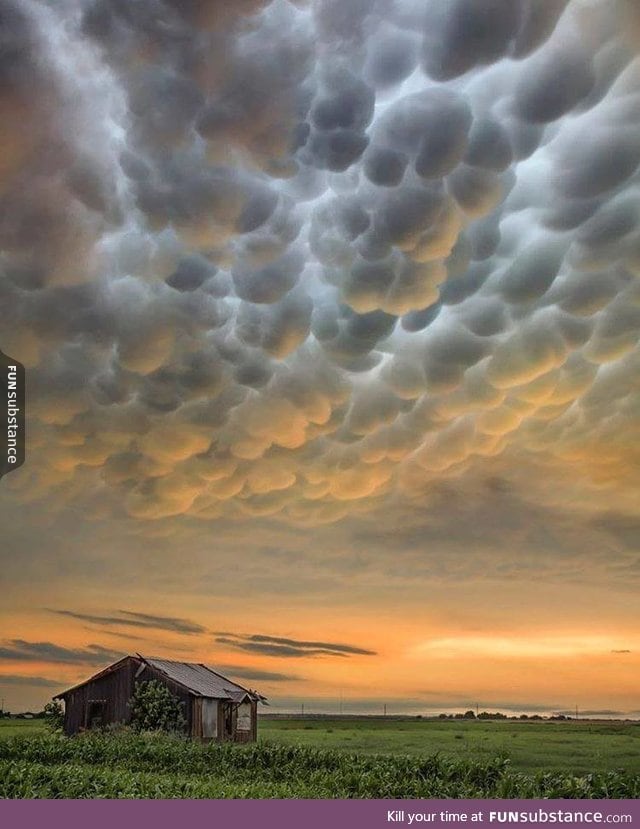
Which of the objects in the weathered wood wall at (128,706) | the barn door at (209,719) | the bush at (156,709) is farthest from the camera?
the barn door at (209,719)

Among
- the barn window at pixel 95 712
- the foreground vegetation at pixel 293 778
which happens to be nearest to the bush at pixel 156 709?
the barn window at pixel 95 712


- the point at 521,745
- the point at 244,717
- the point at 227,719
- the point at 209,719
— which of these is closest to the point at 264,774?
the point at 209,719

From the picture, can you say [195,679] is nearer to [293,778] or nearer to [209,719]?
[209,719]

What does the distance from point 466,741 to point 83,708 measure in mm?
25777

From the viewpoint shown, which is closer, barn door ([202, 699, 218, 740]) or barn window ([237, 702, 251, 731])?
barn door ([202, 699, 218, 740])

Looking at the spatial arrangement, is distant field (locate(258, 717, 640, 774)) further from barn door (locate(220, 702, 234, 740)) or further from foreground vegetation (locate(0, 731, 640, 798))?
foreground vegetation (locate(0, 731, 640, 798))

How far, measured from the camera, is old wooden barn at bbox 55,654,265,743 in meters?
39.6

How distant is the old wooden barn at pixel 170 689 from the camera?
3962 cm

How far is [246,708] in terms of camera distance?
147 ft

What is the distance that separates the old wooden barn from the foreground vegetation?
1094cm

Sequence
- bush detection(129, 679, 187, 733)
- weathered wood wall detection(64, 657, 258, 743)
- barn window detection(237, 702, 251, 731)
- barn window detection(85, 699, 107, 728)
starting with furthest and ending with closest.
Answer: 1. barn window detection(237, 702, 251, 731)
2. barn window detection(85, 699, 107, 728)
3. weathered wood wall detection(64, 657, 258, 743)
4. bush detection(129, 679, 187, 733)

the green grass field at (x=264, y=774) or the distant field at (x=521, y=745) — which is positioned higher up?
the green grass field at (x=264, y=774)

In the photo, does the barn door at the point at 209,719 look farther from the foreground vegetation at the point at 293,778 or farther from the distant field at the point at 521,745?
the foreground vegetation at the point at 293,778

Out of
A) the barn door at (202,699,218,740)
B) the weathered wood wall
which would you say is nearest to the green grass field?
the weathered wood wall
